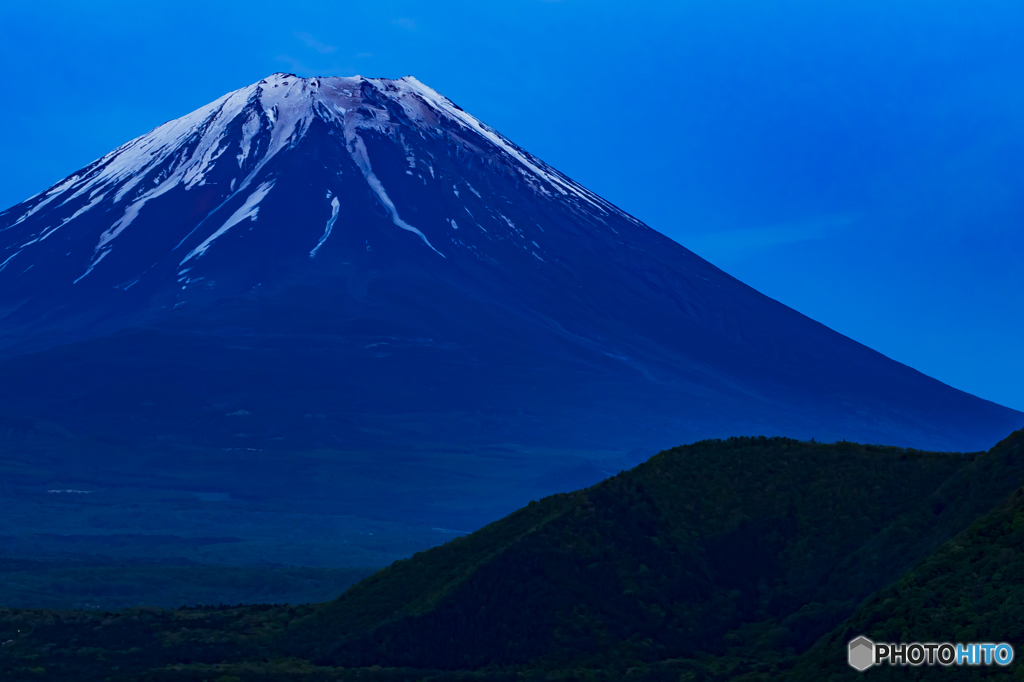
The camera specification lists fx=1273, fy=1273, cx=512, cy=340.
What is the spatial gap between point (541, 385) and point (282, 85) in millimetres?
75468

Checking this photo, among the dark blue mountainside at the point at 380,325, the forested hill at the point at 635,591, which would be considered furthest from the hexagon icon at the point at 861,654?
the dark blue mountainside at the point at 380,325

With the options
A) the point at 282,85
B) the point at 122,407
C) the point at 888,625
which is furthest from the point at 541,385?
the point at 888,625

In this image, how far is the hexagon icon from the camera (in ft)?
70.9

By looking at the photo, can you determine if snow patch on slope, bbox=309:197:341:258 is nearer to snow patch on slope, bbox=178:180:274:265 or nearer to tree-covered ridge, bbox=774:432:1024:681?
snow patch on slope, bbox=178:180:274:265

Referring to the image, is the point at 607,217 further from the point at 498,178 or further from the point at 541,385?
the point at 541,385

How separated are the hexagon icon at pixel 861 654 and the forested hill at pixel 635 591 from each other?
0.49m

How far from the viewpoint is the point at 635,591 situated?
26.5 meters

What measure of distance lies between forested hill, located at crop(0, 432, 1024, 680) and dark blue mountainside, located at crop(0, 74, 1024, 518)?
65.8 m

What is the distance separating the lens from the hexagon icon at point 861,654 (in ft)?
Result: 70.9

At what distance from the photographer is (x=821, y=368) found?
499 ft

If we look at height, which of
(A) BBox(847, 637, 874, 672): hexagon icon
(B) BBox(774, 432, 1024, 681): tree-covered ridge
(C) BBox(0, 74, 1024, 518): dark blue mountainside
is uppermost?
(C) BBox(0, 74, 1024, 518): dark blue mountainside

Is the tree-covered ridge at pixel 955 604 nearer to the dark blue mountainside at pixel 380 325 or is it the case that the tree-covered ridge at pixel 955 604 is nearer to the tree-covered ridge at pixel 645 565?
the tree-covered ridge at pixel 645 565

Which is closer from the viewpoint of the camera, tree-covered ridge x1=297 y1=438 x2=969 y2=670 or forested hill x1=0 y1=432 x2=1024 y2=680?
forested hill x1=0 y1=432 x2=1024 y2=680

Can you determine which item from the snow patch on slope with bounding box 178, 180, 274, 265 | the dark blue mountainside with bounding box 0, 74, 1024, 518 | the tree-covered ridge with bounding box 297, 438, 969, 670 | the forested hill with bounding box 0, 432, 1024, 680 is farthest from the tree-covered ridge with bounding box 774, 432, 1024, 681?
the snow patch on slope with bounding box 178, 180, 274, 265
